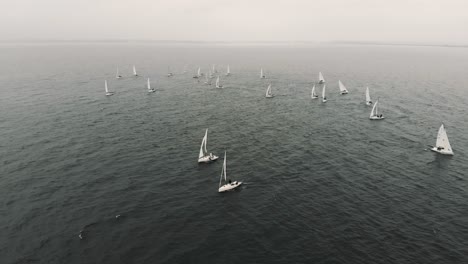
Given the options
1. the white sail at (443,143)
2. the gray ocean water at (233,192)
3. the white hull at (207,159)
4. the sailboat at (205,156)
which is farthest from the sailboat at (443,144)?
the sailboat at (205,156)

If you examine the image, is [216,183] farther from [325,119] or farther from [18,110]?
[18,110]

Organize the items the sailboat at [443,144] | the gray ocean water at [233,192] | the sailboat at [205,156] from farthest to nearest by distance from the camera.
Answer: the sailboat at [443,144]
the sailboat at [205,156]
the gray ocean water at [233,192]

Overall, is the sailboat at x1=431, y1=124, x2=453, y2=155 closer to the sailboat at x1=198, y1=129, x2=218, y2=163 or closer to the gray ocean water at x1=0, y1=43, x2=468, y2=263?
the gray ocean water at x1=0, y1=43, x2=468, y2=263

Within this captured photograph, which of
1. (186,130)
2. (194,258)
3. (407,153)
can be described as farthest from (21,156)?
(407,153)

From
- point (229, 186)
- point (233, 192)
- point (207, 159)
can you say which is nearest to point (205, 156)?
point (207, 159)

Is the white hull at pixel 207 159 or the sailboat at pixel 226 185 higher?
the white hull at pixel 207 159

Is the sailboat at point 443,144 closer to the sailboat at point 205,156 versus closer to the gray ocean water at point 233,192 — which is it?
the gray ocean water at point 233,192

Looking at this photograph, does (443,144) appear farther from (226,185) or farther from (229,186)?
(226,185)

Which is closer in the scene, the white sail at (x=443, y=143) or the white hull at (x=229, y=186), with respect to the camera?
the white hull at (x=229, y=186)
